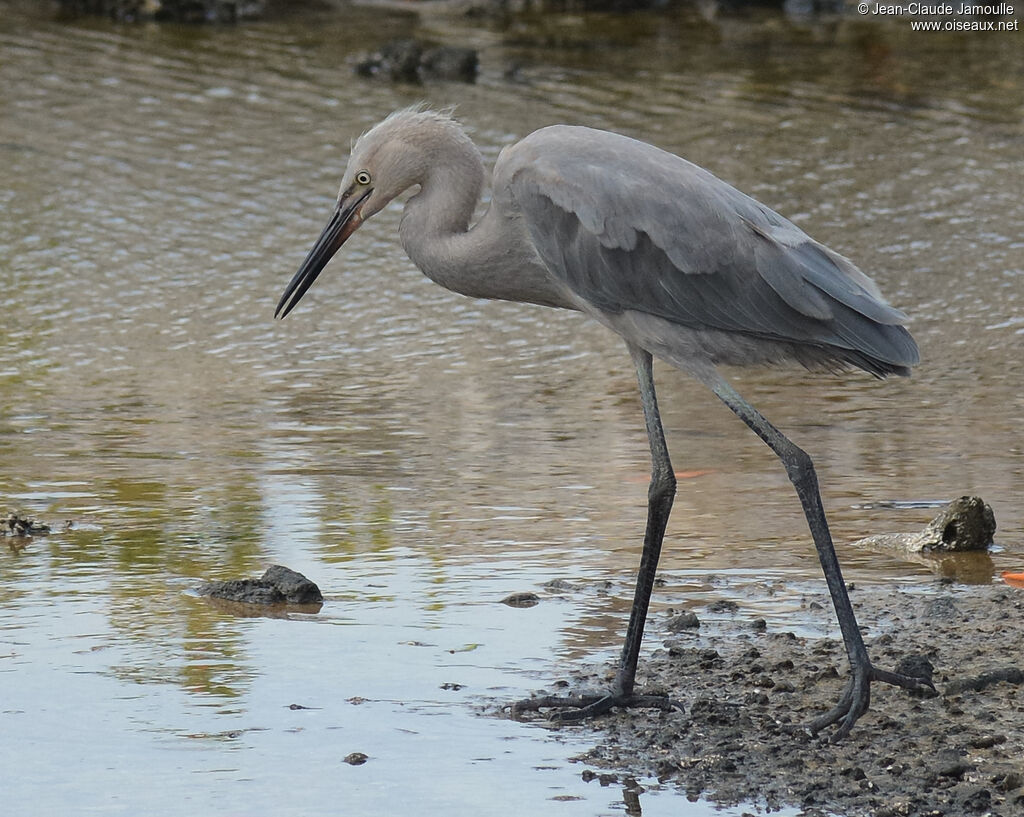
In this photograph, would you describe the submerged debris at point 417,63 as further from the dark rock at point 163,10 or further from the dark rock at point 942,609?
the dark rock at point 942,609

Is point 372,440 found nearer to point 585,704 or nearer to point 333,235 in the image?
point 333,235

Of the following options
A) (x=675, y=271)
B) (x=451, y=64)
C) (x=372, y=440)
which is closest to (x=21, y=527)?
(x=372, y=440)

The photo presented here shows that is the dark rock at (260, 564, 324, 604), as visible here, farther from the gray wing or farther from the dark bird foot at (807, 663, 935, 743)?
the dark bird foot at (807, 663, 935, 743)

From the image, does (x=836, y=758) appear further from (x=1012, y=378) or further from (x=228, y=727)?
(x=1012, y=378)

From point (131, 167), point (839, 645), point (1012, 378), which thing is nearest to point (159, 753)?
point (839, 645)

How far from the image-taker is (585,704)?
4621 millimetres

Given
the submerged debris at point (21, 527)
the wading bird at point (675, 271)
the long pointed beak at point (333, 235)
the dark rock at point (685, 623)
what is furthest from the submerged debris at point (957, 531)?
the submerged debris at point (21, 527)

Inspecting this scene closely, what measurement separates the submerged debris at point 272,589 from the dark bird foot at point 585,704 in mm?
961

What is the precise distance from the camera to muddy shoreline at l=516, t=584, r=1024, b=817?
3.99m

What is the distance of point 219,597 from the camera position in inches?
212

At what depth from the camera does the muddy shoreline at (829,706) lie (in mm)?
3986

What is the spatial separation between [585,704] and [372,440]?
9.37 ft

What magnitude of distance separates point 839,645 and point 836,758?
803mm

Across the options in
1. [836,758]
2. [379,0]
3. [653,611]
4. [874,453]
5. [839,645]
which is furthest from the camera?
[379,0]
